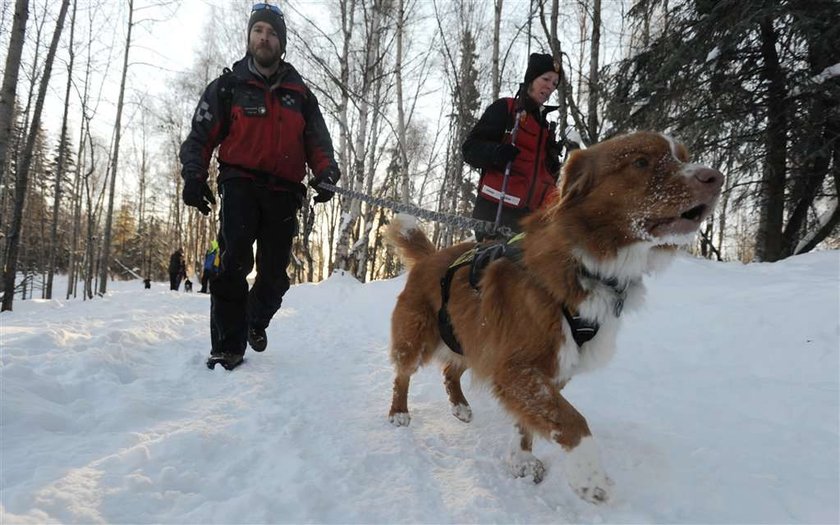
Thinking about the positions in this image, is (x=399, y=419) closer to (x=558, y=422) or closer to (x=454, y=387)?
(x=454, y=387)

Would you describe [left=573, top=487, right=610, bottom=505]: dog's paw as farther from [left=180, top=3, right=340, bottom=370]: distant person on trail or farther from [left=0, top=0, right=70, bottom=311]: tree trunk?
[left=0, top=0, right=70, bottom=311]: tree trunk

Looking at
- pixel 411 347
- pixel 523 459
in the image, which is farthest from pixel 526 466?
pixel 411 347

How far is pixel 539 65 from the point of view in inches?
141

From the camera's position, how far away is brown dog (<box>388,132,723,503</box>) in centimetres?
193

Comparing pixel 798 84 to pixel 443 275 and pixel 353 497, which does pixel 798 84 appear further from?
pixel 353 497

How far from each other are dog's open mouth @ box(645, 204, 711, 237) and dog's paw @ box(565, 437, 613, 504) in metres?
0.94

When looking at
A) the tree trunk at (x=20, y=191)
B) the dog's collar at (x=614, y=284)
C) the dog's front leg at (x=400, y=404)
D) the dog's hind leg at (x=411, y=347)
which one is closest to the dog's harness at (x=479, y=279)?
the dog's collar at (x=614, y=284)

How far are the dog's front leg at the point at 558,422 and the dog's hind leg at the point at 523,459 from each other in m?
0.17

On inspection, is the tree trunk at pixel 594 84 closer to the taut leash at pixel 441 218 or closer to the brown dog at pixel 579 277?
the taut leash at pixel 441 218

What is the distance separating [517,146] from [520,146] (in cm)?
9

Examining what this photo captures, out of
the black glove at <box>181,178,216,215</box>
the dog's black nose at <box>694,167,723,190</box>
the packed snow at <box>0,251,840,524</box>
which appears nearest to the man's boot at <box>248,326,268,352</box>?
the packed snow at <box>0,251,840,524</box>

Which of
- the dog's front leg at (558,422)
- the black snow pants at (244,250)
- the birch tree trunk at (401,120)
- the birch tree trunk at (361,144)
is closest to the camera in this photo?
the dog's front leg at (558,422)

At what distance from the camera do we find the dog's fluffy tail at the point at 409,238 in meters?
3.47

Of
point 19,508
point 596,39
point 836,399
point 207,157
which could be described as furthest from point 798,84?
point 19,508
